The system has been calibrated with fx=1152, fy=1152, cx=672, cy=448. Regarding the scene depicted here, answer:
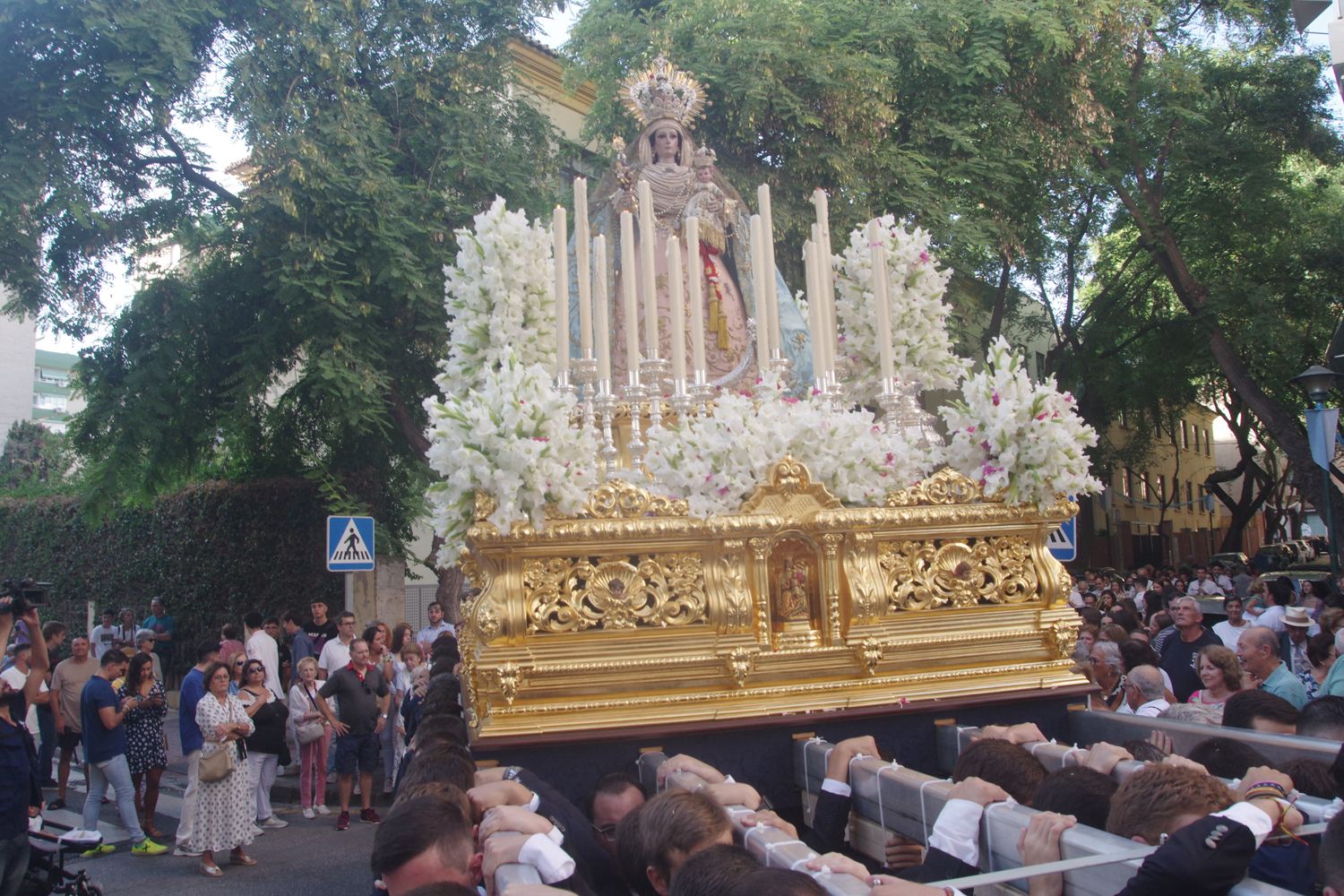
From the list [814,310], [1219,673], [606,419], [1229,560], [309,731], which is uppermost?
[814,310]

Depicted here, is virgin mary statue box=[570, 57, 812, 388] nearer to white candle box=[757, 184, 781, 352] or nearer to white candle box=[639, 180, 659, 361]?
white candle box=[757, 184, 781, 352]

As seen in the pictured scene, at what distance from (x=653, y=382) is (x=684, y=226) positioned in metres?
1.96

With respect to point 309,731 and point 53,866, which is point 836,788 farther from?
point 309,731

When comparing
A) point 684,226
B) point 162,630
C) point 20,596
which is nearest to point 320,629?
point 162,630

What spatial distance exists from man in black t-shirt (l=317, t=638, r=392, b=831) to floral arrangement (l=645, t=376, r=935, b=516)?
676 cm

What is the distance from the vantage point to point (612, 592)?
18.0 ft

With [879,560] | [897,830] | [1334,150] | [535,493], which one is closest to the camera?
[897,830]

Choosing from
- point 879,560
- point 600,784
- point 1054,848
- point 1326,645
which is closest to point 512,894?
point 1054,848

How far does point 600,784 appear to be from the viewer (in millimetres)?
4785

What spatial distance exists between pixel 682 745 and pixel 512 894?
271 cm

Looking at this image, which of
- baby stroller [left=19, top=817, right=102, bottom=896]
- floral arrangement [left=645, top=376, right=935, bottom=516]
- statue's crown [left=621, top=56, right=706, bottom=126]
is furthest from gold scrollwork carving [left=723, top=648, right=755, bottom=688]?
baby stroller [left=19, top=817, right=102, bottom=896]

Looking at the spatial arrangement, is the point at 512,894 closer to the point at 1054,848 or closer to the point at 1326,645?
the point at 1054,848

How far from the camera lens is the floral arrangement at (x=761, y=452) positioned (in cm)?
570

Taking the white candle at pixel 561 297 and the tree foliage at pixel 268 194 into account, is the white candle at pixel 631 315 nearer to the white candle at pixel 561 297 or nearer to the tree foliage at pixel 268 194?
the white candle at pixel 561 297
